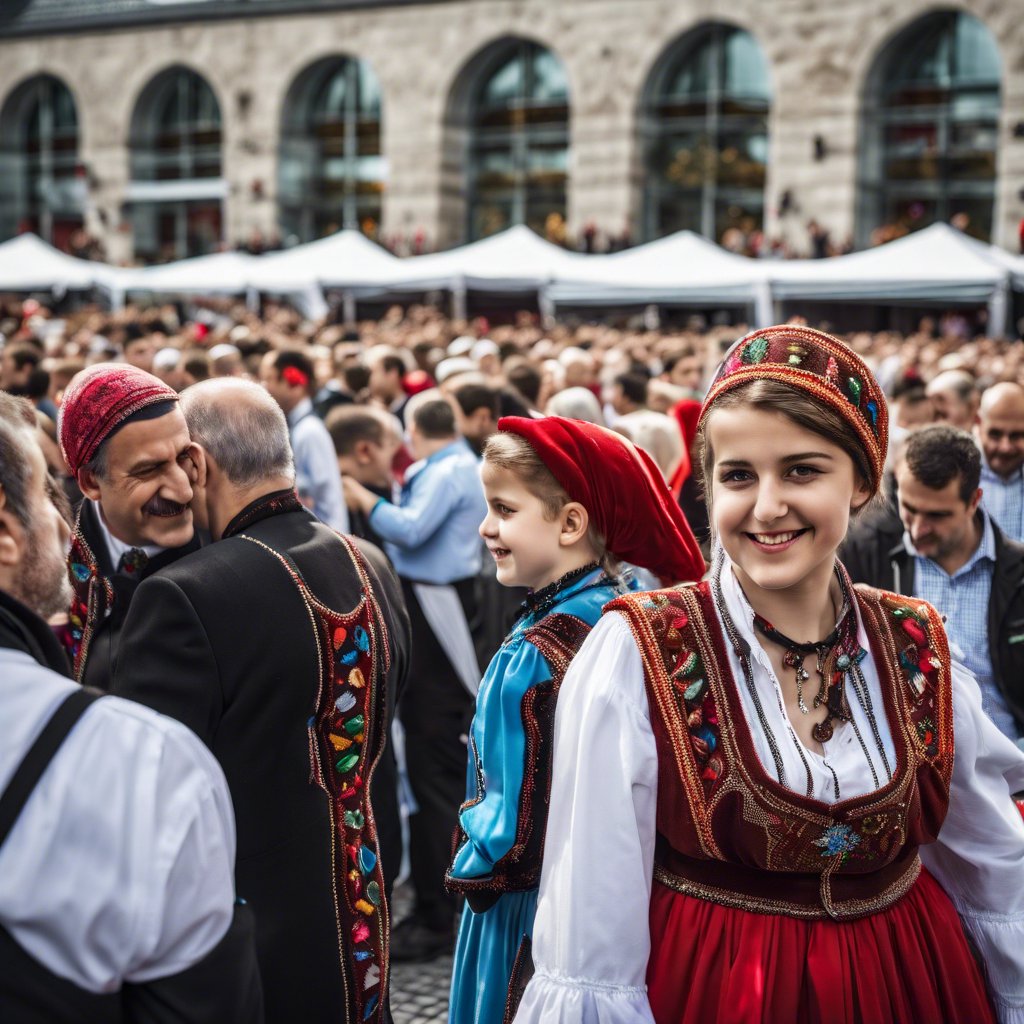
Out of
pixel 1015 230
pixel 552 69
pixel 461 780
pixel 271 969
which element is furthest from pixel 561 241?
pixel 271 969

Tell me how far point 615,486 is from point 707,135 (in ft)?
99.0

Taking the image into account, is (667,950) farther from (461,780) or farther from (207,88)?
(207,88)

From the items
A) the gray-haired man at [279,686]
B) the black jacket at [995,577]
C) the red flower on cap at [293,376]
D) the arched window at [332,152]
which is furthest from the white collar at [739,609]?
the arched window at [332,152]

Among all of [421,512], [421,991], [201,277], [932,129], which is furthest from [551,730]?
[932,129]

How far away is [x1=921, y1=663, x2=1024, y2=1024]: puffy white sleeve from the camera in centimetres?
220

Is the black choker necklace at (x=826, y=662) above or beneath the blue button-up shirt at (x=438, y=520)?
above

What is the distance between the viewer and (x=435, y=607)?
6090mm

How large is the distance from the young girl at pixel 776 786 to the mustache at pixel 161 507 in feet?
4.22

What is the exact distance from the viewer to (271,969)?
9.15 ft

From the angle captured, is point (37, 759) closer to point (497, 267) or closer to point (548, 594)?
point (548, 594)

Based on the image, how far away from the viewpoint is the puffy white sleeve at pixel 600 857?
2.01 m

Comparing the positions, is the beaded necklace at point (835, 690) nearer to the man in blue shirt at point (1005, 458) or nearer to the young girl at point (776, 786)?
the young girl at point (776, 786)

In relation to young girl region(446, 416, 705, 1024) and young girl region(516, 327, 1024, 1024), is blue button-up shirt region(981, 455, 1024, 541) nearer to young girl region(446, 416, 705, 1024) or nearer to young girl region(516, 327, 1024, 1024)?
young girl region(446, 416, 705, 1024)

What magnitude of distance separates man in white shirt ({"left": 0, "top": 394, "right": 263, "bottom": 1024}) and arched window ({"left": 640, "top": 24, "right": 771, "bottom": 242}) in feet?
99.9
